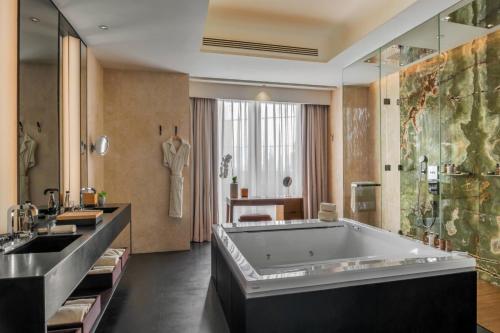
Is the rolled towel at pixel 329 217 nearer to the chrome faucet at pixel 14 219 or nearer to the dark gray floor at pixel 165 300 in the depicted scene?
the dark gray floor at pixel 165 300

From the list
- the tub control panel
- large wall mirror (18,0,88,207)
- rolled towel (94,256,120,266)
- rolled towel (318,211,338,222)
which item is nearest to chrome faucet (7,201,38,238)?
large wall mirror (18,0,88,207)

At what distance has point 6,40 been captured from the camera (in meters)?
1.98

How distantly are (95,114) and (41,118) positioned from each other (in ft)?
5.19

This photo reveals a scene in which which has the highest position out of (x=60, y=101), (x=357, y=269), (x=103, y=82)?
(x=103, y=82)

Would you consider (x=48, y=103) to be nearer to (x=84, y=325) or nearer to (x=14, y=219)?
(x=14, y=219)

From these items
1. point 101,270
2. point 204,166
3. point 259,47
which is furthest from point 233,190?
point 101,270

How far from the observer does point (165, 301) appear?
2801 mm

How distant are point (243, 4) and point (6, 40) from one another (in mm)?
2261

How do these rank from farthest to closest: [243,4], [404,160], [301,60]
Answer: [301,60], [404,160], [243,4]

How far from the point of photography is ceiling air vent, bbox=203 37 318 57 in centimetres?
370

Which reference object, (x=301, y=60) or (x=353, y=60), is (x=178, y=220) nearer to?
(x=301, y=60)

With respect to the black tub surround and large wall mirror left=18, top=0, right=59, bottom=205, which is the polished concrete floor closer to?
the black tub surround

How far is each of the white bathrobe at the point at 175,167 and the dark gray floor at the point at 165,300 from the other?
0.73 meters

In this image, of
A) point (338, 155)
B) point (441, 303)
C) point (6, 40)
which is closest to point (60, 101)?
point (6, 40)
